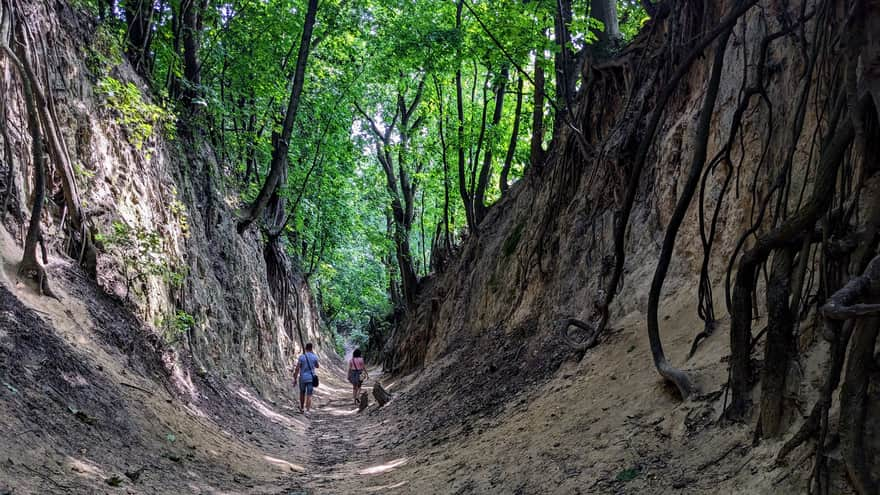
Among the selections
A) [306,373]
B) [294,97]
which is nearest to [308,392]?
[306,373]

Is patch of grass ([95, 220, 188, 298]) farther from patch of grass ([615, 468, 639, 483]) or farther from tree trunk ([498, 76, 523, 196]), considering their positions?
tree trunk ([498, 76, 523, 196])

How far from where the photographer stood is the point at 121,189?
30.2 ft

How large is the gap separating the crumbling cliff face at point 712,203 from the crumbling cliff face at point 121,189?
5.41 m

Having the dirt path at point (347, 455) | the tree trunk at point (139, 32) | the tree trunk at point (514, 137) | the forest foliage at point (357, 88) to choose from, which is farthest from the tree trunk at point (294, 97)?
the dirt path at point (347, 455)

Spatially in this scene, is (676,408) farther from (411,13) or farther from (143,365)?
(411,13)

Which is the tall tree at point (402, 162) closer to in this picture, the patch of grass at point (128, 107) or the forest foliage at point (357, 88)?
the forest foliage at point (357, 88)

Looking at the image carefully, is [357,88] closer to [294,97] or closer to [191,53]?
[294,97]

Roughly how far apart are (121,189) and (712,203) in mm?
8348

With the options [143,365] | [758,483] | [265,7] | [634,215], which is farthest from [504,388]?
[265,7]

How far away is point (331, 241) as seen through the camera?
89.9ft

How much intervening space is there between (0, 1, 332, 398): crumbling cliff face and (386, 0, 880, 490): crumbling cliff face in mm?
5407

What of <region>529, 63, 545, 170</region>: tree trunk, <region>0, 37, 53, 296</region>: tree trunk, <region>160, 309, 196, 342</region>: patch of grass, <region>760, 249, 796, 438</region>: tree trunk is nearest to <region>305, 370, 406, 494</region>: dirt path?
<region>160, 309, 196, 342</region>: patch of grass

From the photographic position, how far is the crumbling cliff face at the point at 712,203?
347cm

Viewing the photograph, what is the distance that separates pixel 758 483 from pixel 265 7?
1666 centimetres
